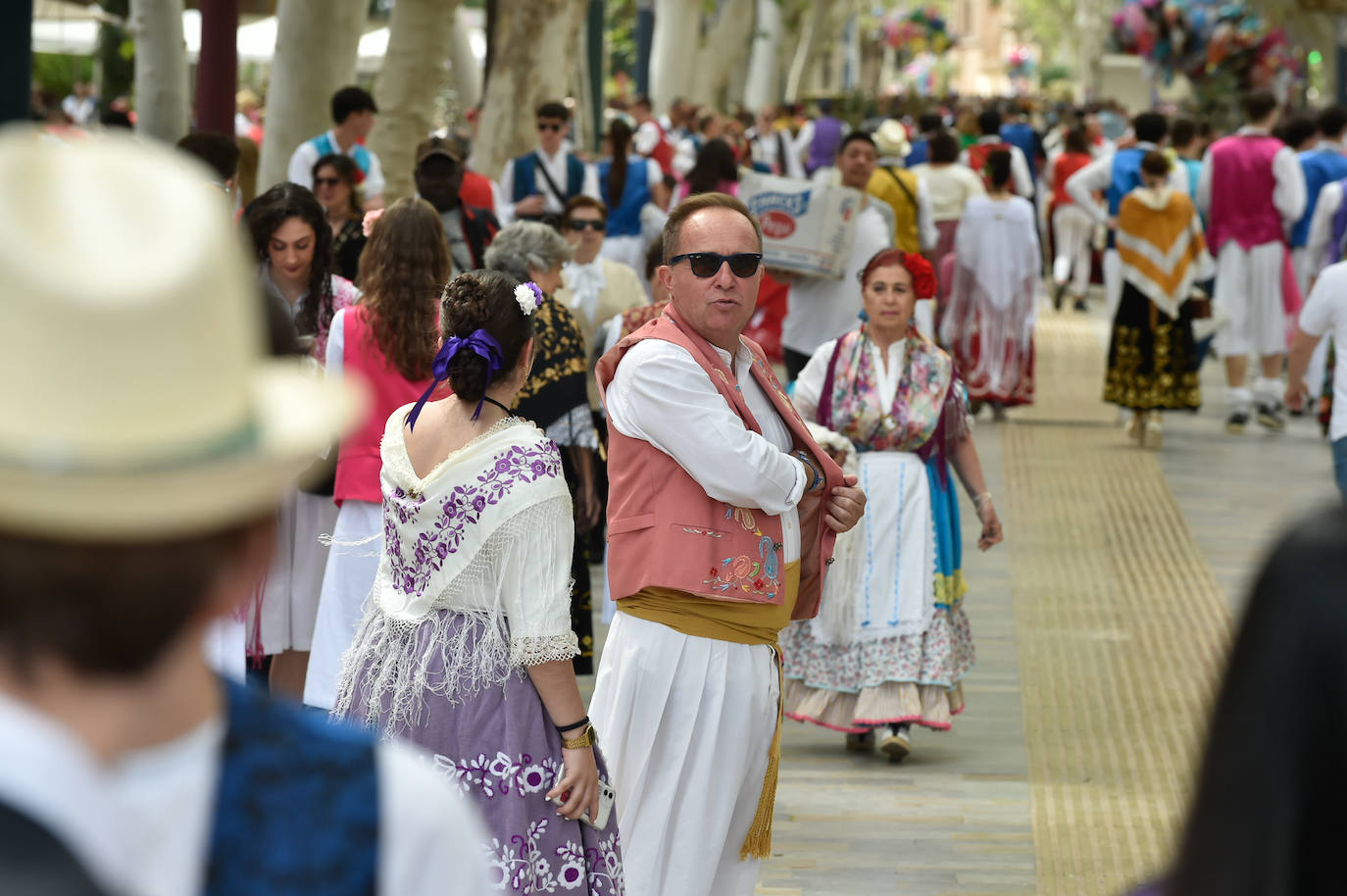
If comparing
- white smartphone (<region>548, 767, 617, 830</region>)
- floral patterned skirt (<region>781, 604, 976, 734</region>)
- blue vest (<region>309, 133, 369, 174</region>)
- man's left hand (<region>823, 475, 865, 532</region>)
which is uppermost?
blue vest (<region>309, 133, 369, 174</region>)

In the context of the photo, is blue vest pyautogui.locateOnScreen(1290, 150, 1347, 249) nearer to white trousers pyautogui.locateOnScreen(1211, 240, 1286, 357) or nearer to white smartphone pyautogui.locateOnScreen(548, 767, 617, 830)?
white trousers pyautogui.locateOnScreen(1211, 240, 1286, 357)

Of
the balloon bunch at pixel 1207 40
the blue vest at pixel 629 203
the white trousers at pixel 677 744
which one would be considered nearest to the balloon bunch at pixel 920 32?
the balloon bunch at pixel 1207 40

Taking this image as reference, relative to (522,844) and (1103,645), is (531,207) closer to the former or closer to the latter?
(1103,645)

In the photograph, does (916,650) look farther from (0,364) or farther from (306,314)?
(0,364)

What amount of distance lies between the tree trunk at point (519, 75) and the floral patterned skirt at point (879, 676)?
8681mm

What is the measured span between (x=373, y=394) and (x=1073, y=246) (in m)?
17.4

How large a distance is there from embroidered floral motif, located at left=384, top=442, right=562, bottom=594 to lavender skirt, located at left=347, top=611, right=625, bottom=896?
17 centimetres

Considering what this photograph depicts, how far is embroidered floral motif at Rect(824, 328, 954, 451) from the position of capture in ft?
21.4

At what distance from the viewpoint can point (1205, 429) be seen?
14625mm

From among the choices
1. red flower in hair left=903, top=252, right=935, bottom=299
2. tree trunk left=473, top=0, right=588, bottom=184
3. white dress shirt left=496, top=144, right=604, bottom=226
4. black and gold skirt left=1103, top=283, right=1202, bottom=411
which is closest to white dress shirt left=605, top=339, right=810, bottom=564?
red flower in hair left=903, top=252, right=935, bottom=299

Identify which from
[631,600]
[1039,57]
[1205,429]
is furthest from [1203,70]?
[1039,57]

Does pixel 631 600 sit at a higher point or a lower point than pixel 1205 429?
higher

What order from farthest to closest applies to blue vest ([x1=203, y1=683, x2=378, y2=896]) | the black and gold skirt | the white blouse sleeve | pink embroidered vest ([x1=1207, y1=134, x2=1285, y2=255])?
1. pink embroidered vest ([x1=1207, y1=134, x2=1285, y2=255])
2. the black and gold skirt
3. the white blouse sleeve
4. blue vest ([x1=203, y1=683, x2=378, y2=896])

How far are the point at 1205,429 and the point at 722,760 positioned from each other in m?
11.1
